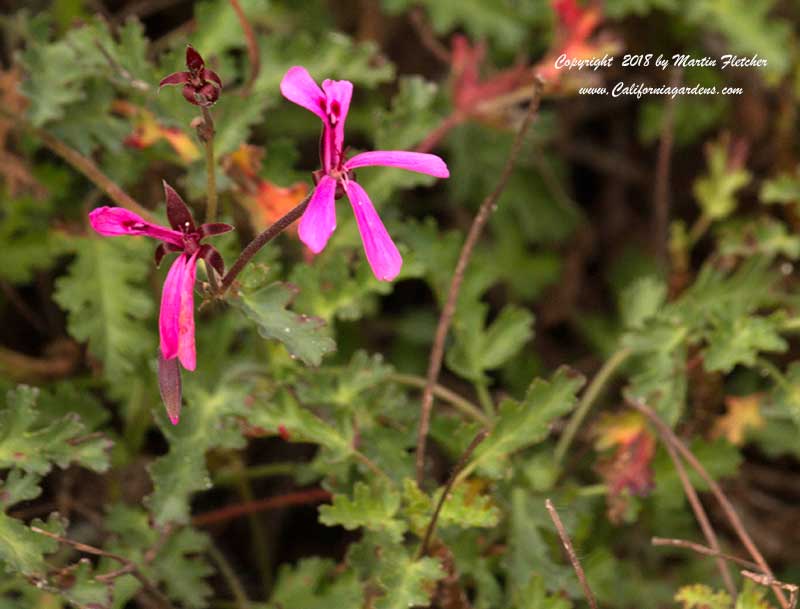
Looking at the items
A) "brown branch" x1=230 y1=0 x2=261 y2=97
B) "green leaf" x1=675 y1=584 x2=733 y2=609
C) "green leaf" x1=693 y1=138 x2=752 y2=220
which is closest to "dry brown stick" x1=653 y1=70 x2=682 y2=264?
"green leaf" x1=693 y1=138 x2=752 y2=220

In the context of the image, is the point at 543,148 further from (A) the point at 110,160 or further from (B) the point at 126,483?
(B) the point at 126,483

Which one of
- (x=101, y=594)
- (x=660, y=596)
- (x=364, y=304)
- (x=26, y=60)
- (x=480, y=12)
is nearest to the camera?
(x=101, y=594)

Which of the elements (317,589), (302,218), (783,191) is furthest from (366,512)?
(783,191)

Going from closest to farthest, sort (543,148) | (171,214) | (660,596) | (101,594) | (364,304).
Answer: (171,214), (101,594), (364,304), (660,596), (543,148)

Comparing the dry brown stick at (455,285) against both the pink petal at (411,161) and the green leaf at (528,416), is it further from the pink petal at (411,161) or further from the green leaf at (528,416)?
the pink petal at (411,161)

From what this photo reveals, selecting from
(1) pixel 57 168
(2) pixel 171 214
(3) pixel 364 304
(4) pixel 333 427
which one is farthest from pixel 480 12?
(2) pixel 171 214

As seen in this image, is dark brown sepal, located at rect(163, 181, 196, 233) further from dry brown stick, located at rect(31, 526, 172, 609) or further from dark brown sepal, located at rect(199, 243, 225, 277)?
dry brown stick, located at rect(31, 526, 172, 609)
